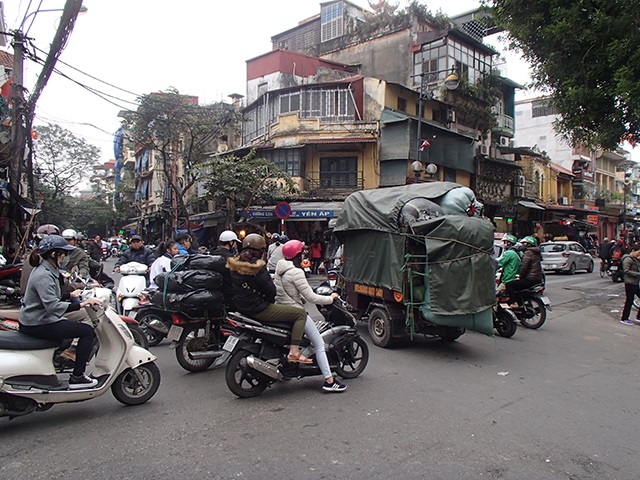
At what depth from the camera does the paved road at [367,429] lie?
337 cm

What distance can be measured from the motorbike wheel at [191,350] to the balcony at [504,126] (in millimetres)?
30850

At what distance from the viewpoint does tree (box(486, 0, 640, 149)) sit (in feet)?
30.9

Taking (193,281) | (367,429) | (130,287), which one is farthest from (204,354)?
(130,287)

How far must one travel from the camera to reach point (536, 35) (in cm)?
1112

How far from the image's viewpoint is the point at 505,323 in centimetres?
839

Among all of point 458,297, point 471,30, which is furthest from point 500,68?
point 458,297

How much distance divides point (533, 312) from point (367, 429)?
6.18 meters

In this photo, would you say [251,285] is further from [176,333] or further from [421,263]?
[421,263]

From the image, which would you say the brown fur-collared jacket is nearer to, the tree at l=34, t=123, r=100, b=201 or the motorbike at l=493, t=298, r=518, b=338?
the motorbike at l=493, t=298, r=518, b=338

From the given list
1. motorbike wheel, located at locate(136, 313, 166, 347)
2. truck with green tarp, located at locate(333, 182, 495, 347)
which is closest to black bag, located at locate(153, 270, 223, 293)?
motorbike wheel, located at locate(136, 313, 166, 347)

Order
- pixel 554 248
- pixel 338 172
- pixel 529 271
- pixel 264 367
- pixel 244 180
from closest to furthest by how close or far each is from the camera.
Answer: pixel 264 367, pixel 529 271, pixel 244 180, pixel 554 248, pixel 338 172

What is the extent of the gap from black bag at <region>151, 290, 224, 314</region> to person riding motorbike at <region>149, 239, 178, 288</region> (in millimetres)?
1247

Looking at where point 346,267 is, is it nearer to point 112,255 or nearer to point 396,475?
point 396,475

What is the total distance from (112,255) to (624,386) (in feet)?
120
